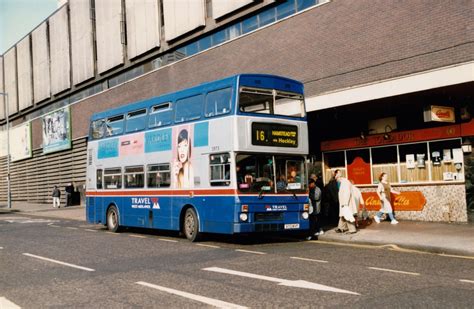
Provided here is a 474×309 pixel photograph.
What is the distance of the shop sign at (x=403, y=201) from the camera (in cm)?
1666

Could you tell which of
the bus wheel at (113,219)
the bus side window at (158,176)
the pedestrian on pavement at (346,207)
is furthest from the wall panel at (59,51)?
the pedestrian on pavement at (346,207)

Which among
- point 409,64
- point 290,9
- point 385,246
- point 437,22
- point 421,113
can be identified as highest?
point 290,9

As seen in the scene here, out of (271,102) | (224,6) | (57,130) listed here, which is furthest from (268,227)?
(57,130)

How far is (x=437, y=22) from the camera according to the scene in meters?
14.6

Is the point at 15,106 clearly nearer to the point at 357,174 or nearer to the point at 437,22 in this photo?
the point at 357,174

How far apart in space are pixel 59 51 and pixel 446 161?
33.1m

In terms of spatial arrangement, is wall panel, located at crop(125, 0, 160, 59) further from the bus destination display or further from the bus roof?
the bus destination display

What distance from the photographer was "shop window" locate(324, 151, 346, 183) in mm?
19422

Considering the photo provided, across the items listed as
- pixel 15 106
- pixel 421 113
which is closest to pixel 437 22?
pixel 421 113

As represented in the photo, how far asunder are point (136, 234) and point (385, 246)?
854 centimetres

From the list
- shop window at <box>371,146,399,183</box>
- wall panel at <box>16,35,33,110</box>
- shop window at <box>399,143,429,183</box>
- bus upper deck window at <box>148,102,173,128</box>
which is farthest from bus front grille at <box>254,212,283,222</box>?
wall panel at <box>16,35,33,110</box>

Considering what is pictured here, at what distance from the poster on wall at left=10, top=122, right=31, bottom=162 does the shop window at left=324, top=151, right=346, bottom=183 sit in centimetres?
3439

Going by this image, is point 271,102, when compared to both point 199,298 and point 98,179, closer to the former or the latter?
point 199,298

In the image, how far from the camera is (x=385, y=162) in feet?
58.7
